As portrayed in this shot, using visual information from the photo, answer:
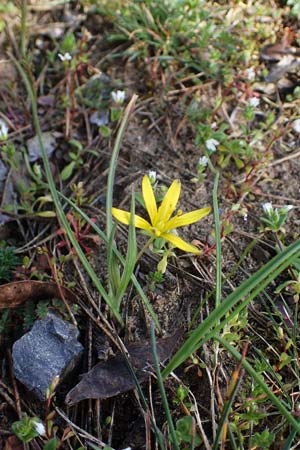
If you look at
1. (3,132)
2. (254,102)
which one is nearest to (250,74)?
(254,102)

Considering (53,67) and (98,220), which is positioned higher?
(53,67)

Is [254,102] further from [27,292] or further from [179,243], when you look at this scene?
[27,292]

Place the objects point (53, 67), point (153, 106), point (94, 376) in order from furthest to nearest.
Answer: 1. point (53, 67)
2. point (153, 106)
3. point (94, 376)

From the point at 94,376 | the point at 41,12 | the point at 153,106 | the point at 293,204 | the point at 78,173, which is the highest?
the point at 41,12

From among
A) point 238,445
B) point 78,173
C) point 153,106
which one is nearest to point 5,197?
point 78,173

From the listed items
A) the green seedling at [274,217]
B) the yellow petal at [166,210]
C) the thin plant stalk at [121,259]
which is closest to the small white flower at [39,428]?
the thin plant stalk at [121,259]

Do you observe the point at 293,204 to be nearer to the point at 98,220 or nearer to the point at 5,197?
the point at 98,220

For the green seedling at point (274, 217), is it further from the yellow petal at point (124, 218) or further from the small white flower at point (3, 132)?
the small white flower at point (3, 132)
